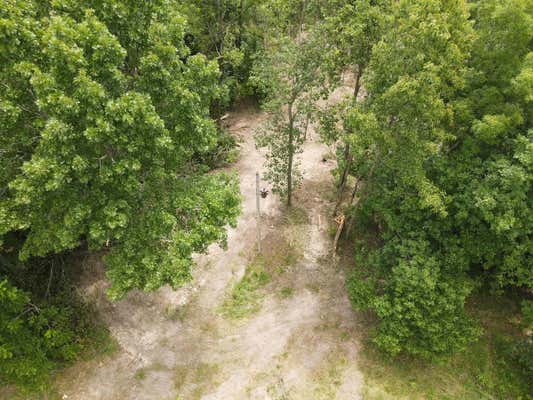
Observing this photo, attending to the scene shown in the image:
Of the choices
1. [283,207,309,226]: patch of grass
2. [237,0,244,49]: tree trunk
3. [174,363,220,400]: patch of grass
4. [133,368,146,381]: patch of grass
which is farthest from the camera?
[237,0,244,49]: tree trunk

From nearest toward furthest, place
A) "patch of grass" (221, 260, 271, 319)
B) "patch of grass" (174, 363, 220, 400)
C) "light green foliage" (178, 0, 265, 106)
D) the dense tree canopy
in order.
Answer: the dense tree canopy
"patch of grass" (174, 363, 220, 400)
"patch of grass" (221, 260, 271, 319)
"light green foliage" (178, 0, 265, 106)

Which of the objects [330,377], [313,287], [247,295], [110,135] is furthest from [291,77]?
[330,377]

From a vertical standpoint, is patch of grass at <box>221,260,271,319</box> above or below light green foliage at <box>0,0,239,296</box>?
below

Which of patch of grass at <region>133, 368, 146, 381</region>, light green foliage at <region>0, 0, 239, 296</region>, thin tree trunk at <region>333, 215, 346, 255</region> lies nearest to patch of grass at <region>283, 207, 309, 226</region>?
thin tree trunk at <region>333, 215, 346, 255</region>

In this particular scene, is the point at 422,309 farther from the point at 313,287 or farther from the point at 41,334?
the point at 41,334

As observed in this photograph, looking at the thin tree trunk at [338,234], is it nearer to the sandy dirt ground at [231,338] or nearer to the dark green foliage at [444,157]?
the sandy dirt ground at [231,338]

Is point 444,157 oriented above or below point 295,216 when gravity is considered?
above

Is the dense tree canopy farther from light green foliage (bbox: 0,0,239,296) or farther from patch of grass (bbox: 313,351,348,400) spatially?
patch of grass (bbox: 313,351,348,400)
